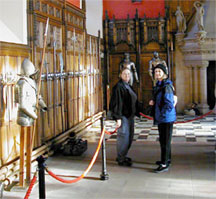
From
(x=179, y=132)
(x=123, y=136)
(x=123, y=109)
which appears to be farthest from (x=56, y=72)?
(x=179, y=132)

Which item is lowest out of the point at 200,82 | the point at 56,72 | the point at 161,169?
the point at 161,169

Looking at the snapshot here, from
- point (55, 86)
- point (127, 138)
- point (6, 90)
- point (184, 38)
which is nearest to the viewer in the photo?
point (6, 90)

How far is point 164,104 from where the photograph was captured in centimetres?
507

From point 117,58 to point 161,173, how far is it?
6.98 metres

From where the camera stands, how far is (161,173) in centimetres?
502

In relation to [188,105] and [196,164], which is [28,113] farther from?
[188,105]

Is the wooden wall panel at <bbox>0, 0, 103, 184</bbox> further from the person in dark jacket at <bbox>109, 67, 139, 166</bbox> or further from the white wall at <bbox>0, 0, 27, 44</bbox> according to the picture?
the person in dark jacket at <bbox>109, 67, 139, 166</bbox>

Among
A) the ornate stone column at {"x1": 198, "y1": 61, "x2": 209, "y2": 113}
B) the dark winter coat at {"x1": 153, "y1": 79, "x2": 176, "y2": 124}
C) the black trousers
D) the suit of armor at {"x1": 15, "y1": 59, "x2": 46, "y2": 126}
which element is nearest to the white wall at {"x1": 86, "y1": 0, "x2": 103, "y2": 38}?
the ornate stone column at {"x1": 198, "y1": 61, "x2": 209, "y2": 113}

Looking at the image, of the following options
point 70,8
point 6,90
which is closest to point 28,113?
point 6,90

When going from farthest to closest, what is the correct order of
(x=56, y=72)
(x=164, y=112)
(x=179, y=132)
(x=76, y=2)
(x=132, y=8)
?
(x=132, y=8) < (x=76, y=2) < (x=179, y=132) < (x=56, y=72) < (x=164, y=112)

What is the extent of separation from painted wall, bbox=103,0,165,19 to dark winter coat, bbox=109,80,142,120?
22.3 feet

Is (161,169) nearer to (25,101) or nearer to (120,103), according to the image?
(120,103)

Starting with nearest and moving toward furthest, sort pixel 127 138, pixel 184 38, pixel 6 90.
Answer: pixel 6 90, pixel 127 138, pixel 184 38

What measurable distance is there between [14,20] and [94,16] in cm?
492
